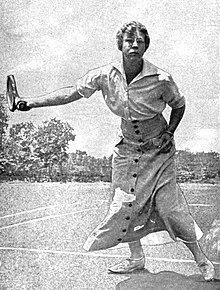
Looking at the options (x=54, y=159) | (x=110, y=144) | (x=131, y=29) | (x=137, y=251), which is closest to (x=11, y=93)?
(x=54, y=159)

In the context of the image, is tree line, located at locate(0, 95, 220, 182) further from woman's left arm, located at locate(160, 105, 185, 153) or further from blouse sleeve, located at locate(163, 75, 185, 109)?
blouse sleeve, located at locate(163, 75, 185, 109)

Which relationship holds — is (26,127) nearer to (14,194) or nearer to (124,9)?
(14,194)

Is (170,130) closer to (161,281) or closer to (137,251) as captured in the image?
(137,251)

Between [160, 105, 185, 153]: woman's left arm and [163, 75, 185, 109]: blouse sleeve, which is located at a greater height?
[163, 75, 185, 109]: blouse sleeve

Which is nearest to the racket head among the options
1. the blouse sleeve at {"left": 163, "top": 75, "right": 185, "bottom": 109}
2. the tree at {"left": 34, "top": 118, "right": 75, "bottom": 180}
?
the tree at {"left": 34, "top": 118, "right": 75, "bottom": 180}

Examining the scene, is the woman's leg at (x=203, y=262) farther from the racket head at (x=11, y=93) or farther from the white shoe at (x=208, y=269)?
the racket head at (x=11, y=93)

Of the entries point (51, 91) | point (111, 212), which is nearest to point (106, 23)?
point (51, 91)

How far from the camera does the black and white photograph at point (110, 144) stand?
267 cm

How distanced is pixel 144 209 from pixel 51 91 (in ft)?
2.13

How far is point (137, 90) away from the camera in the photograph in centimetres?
264

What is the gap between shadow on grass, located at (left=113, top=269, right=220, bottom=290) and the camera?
106 inches

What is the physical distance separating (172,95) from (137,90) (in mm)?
147

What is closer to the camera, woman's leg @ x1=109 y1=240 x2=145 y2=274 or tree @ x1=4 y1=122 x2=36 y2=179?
woman's leg @ x1=109 y1=240 x2=145 y2=274

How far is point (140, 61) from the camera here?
2666mm
